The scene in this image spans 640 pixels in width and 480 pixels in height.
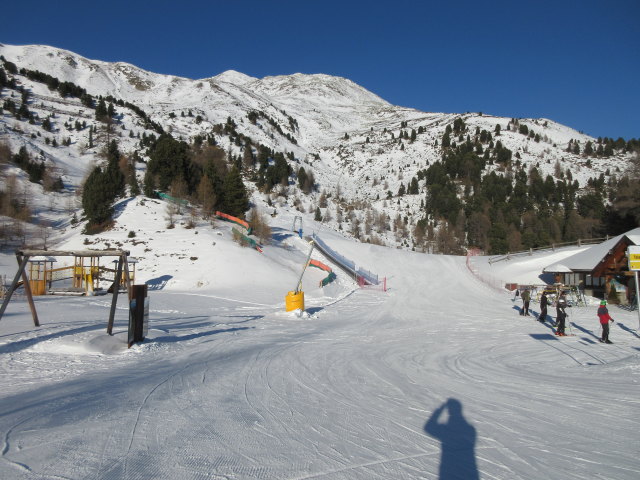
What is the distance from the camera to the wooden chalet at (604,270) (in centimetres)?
2853

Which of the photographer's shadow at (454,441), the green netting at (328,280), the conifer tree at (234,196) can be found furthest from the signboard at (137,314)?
the conifer tree at (234,196)

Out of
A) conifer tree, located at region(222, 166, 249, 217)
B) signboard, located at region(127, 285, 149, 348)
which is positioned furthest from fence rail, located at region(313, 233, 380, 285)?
signboard, located at region(127, 285, 149, 348)

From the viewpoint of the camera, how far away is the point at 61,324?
35.3ft

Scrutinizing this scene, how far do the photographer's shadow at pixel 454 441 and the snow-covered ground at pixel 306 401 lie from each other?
2 centimetres

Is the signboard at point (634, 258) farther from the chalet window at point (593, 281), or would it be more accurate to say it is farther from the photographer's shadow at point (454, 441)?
the chalet window at point (593, 281)

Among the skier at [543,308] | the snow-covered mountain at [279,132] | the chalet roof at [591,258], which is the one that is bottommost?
the skier at [543,308]

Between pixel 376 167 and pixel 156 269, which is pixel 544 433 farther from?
pixel 376 167

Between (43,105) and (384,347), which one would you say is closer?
(384,347)

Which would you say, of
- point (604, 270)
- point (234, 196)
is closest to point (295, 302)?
point (604, 270)

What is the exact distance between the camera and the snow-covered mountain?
78688mm

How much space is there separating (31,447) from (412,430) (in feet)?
13.5

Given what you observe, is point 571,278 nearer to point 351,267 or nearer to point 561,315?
point 351,267

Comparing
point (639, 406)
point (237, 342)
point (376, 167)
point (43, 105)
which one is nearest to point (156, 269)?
point (237, 342)

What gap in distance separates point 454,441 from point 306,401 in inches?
86.9
